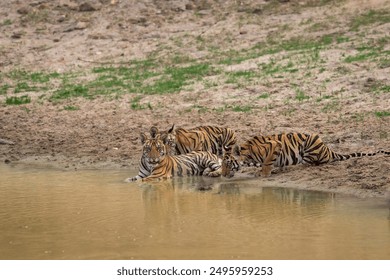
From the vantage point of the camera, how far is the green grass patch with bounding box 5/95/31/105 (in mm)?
18938

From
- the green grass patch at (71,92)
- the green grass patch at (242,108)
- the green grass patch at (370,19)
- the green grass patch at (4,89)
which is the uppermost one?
the green grass patch at (370,19)

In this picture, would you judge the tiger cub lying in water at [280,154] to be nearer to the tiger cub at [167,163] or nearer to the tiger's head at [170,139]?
Result: the tiger cub at [167,163]

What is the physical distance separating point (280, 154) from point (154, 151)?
1701 mm

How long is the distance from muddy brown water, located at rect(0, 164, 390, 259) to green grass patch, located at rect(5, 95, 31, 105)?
5975 mm

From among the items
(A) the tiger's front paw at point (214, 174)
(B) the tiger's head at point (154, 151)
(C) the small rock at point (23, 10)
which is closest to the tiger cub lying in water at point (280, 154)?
(A) the tiger's front paw at point (214, 174)

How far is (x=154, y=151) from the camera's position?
13.0m

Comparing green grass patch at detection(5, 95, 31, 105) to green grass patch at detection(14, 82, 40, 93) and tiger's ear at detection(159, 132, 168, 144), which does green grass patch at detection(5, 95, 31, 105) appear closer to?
green grass patch at detection(14, 82, 40, 93)

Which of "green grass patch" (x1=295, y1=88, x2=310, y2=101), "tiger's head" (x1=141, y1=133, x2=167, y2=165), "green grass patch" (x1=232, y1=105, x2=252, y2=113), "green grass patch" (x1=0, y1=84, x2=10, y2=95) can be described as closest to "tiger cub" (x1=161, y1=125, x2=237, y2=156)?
"tiger's head" (x1=141, y1=133, x2=167, y2=165)

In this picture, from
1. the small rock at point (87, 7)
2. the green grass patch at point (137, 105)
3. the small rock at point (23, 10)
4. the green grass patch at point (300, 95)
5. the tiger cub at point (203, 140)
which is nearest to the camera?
the tiger cub at point (203, 140)

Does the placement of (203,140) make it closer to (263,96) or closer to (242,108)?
(242,108)

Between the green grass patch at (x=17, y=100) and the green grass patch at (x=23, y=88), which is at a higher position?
the green grass patch at (x=23, y=88)

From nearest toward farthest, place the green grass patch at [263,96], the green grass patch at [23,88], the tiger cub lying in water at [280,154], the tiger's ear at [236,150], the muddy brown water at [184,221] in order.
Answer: the muddy brown water at [184,221] → the tiger cub lying in water at [280,154] → the tiger's ear at [236,150] → the green grass patch at [263,96] → the green grass patch at [23,88]

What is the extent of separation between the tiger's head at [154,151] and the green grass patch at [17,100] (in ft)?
21.2

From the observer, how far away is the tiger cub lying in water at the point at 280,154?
1277 cm
